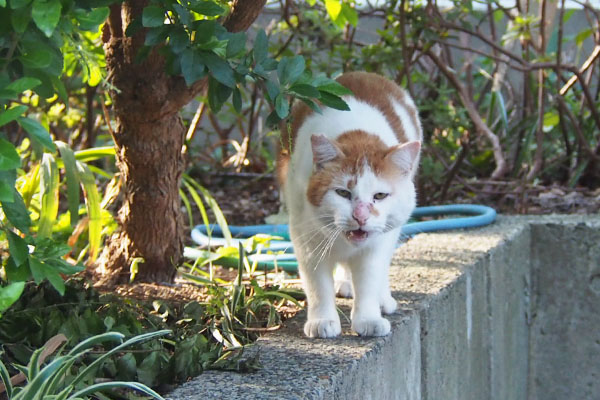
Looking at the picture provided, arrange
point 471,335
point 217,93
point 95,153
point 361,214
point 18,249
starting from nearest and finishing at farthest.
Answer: point 18,249, point 217,93, point 361,214, point 471,335, point 95,153

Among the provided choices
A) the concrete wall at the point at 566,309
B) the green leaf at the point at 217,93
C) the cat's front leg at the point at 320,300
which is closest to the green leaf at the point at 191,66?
the green leaf at the point at 217,93

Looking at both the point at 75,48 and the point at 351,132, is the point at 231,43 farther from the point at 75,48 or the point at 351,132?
the point at 351,132

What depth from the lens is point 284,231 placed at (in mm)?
3391

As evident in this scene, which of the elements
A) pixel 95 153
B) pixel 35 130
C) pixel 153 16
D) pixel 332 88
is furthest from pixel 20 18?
pixel 95 153

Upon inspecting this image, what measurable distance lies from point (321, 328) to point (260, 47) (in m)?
0.75

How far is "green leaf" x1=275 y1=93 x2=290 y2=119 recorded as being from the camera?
5.08 feet

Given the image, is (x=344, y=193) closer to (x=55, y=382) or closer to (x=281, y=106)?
(x=281, y=106)

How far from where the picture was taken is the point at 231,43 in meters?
1.53

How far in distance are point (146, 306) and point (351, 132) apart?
80cm

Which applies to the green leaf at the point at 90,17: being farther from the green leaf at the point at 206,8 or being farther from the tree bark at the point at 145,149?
the tree bark at the point at 145,149

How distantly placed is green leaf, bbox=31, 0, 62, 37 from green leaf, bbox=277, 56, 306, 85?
53 centimetres

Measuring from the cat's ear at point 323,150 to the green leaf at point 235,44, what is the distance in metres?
0.46

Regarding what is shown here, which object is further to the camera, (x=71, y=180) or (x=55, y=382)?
(x=71, y=180)

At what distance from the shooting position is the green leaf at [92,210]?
2.64m
